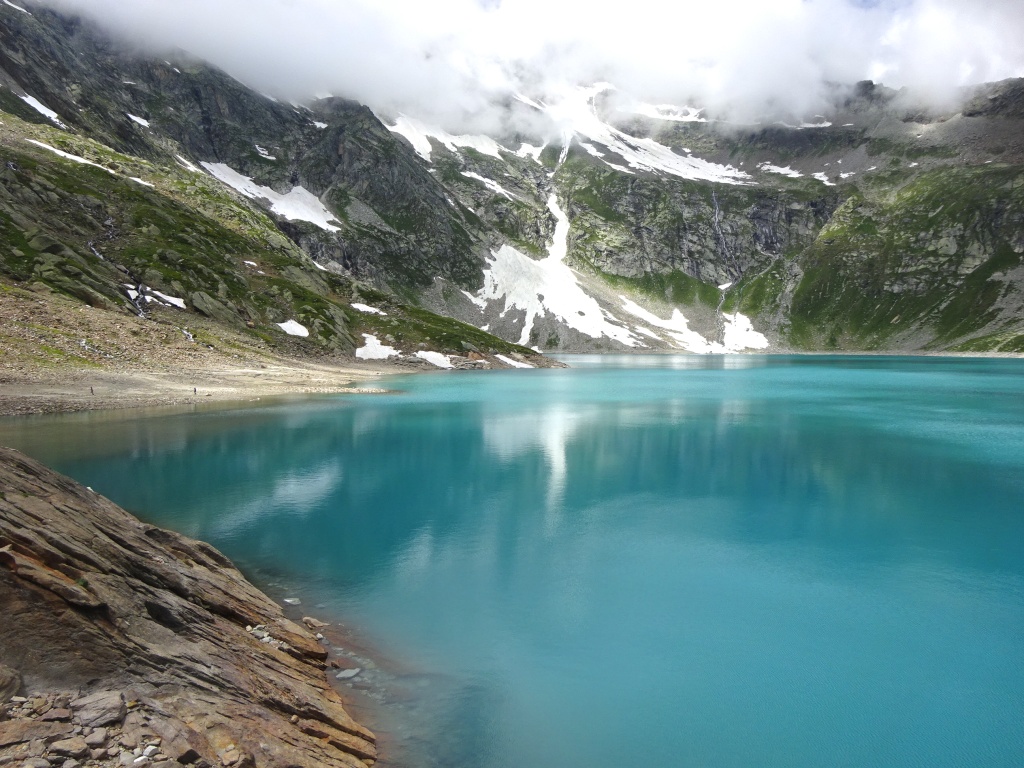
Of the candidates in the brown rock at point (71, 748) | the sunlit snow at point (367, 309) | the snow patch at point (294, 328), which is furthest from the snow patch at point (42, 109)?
the brown rock at point (71, 748)

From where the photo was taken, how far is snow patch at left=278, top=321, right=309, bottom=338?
92.8m

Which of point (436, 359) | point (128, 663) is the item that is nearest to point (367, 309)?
point (436, 359)

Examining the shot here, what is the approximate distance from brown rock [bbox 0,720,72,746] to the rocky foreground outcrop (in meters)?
0.01

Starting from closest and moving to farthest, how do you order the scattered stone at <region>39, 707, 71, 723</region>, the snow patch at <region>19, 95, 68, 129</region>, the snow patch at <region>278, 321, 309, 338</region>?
the scattered stone at <region>39, 707, 71, 723</region>, the snow patch at <region>278, 321, 309, 338</region>, the snow patch at <region>19, 95, 68, 129</region>

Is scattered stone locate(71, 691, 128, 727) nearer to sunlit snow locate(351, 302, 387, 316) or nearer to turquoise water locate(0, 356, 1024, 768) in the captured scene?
turquoise water locate(0, 356, 1024, 768)

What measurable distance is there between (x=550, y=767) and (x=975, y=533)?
1972cm

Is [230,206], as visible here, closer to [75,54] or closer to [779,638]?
[75,54]

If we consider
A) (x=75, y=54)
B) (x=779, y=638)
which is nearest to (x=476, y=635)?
(x=779, y=638)

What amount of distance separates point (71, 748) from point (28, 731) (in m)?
0.53

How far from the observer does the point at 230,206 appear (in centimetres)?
12644

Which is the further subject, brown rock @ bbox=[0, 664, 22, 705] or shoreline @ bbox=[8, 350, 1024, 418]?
shoreline @ bbox=[8, 350, 1024, 418]

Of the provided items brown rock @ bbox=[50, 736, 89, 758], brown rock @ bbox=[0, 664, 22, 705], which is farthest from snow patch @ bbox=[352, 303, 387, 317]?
brown rock @ bbox=[50, 736, 89, 758]

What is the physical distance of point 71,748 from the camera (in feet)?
22.5

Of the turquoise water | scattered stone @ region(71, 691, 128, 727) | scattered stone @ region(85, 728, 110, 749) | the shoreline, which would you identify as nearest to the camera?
scattered stone @ region(85, 728, 110, 749)
